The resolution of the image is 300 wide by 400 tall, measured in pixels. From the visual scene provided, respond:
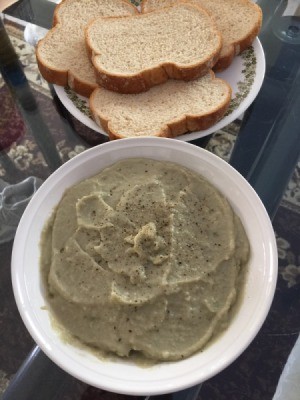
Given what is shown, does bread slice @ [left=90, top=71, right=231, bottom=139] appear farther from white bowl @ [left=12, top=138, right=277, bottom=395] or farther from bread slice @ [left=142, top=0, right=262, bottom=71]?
white bowl @ [left=12, top=138, right=277, bottom=395]

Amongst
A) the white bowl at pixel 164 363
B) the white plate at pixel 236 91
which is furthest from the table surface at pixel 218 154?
the white bowl at pixel 164 363

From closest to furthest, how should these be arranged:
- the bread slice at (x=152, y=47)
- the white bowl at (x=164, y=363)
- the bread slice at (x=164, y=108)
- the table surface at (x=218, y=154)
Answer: the white bowl at (x=164, y=363) → the table surface at (x=218, y=154) → the bread slice at (x=164, y=108) → the bread slice at (x=152, y=47)

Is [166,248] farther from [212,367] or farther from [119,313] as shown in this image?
[212,367]

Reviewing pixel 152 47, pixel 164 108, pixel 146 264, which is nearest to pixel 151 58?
pixel 152 47

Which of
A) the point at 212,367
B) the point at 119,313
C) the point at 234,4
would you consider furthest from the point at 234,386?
the point at 234,4

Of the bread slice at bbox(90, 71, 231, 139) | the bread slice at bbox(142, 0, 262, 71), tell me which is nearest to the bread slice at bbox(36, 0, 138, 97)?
the bread slice at bbox(90, 71, 231, 139)

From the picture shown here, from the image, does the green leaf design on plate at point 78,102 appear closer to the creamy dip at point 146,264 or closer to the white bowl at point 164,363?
the white bowl at point 164,363
